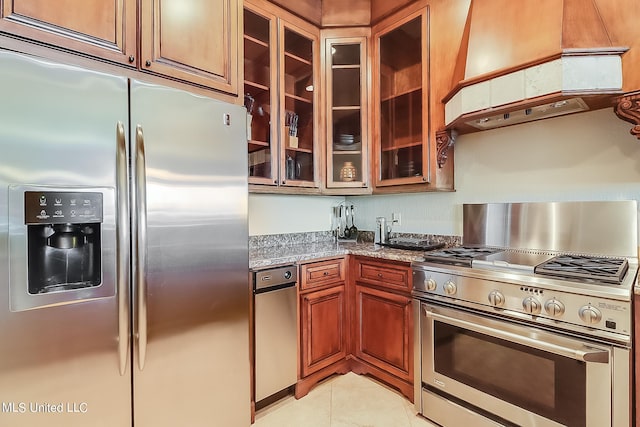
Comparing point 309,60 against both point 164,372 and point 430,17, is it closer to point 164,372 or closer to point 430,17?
point 430,17

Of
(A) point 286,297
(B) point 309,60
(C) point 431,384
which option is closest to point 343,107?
(B) point 309,60

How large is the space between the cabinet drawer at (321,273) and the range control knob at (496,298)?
3.29 ft

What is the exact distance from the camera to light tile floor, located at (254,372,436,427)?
1.81 metres

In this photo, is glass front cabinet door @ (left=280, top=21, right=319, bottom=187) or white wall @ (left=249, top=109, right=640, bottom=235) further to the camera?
glass front cabinet door @ (left=280, top=21, right=319, bottom=187)

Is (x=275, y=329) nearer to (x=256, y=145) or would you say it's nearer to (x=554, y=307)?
(x=256, y=145)

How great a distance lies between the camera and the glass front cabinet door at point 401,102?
2197 mm

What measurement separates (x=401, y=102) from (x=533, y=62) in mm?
937

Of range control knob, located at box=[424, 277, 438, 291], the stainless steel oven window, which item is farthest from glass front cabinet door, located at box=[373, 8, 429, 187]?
the stainless steel oven window

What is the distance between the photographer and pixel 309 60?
2430mm

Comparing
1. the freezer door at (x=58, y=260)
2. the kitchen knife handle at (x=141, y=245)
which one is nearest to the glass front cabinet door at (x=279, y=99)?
the kitchen knife handle at (x=141, y=245)

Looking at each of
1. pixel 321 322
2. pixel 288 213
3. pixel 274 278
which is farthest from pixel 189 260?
pixel 288 213

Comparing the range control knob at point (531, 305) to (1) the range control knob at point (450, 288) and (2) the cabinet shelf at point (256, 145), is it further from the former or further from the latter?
(2) the cabinet shelf at point (256, 145)

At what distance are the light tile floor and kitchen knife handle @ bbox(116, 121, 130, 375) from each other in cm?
103

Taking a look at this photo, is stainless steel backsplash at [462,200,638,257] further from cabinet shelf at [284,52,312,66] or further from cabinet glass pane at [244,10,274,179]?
cabinet shelf at [284,52,312,66]
